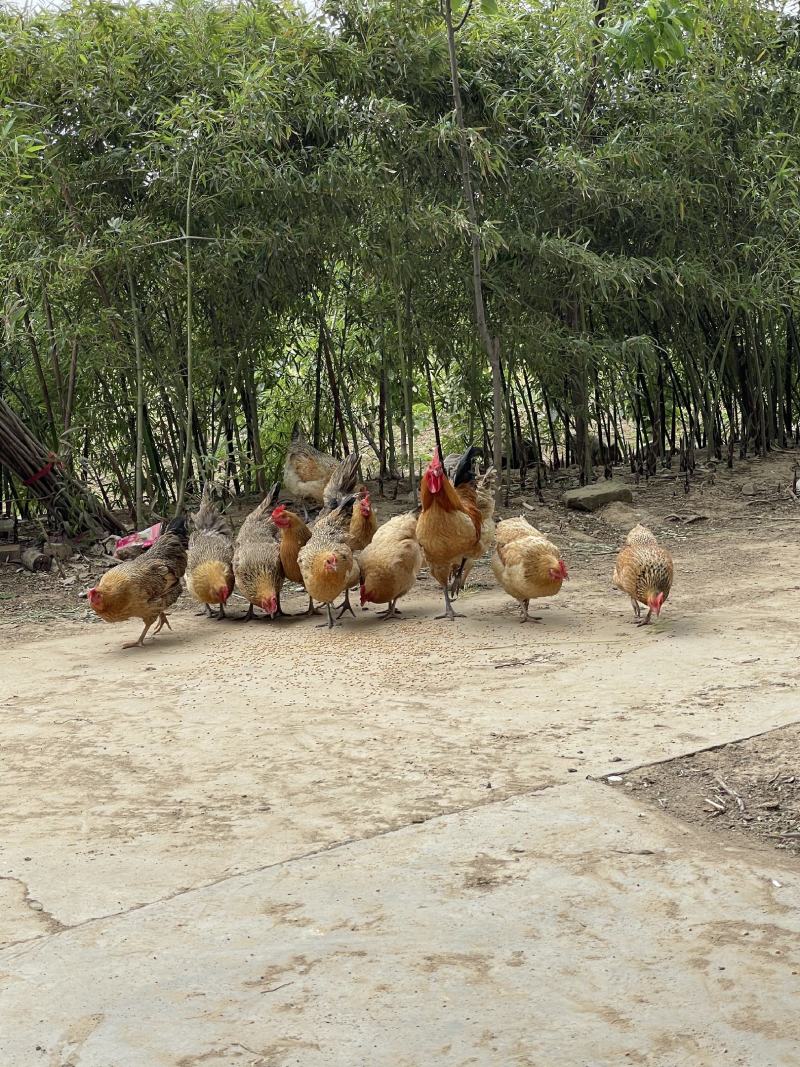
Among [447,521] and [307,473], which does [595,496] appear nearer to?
[307,473]

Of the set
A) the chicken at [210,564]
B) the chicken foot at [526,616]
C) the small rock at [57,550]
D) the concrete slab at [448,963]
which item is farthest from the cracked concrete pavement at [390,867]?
the small rock at [57,550]

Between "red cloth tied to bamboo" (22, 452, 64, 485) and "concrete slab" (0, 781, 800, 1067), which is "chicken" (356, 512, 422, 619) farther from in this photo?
"concrete slab" (0, 781, 800, 1067)

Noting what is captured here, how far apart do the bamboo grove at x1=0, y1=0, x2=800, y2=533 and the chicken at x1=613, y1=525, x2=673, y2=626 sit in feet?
8.69

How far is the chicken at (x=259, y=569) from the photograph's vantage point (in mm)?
6445

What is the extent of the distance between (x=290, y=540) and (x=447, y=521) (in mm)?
929

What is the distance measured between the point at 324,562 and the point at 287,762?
6.43 feet

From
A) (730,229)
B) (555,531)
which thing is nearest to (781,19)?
(730,229)

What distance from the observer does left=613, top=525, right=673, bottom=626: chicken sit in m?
5.84

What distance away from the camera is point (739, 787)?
378cm

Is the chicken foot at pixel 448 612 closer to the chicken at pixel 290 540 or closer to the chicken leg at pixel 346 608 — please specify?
the chicken leg at pixel 346 608

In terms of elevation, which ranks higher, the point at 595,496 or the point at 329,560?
the point at 595,496

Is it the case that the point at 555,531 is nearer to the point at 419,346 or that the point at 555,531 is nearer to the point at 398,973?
the point at 419,346

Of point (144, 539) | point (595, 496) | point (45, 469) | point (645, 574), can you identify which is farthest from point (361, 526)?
point (595, 496)

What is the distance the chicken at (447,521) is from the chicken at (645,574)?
0.83 meters
